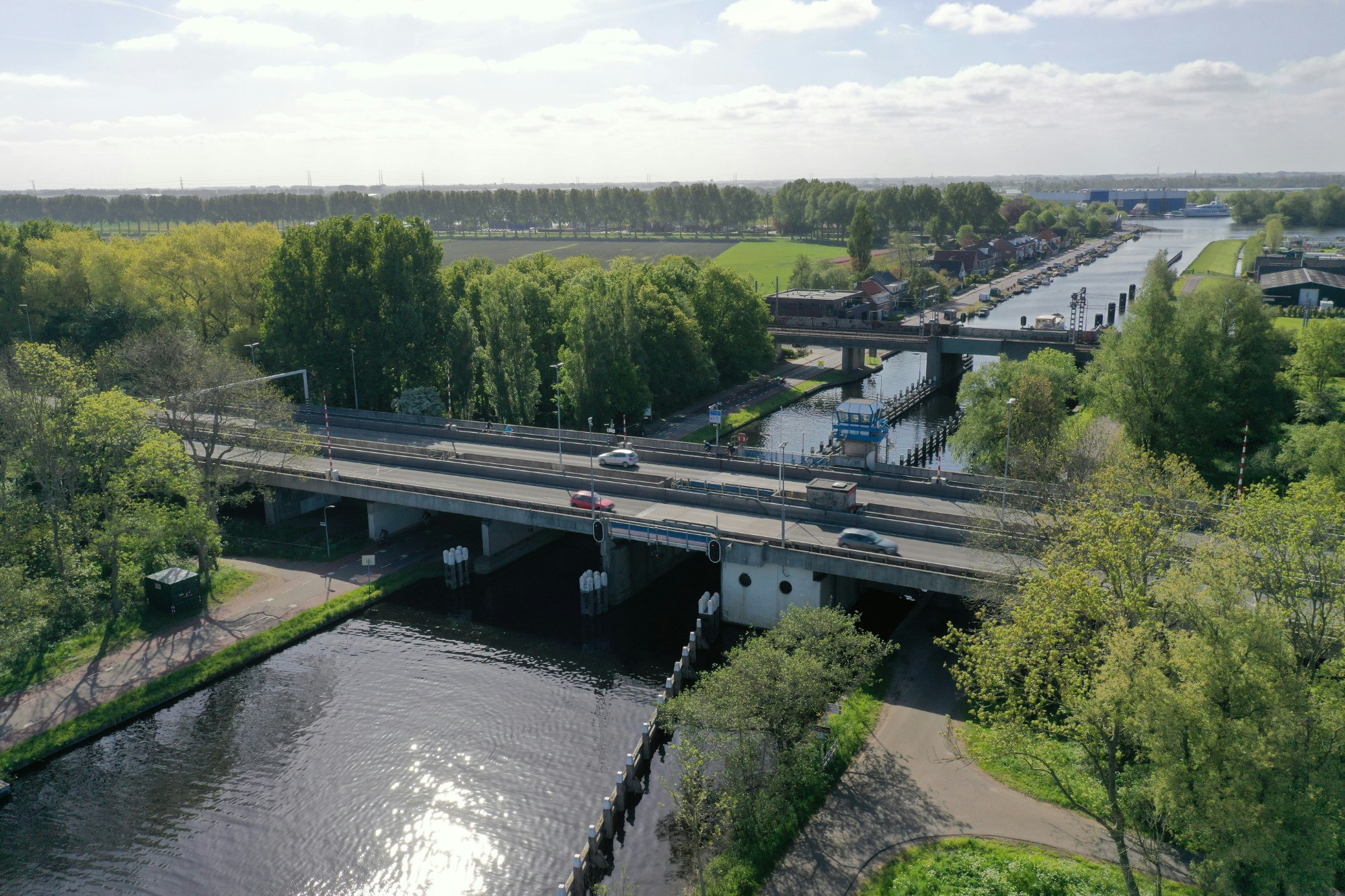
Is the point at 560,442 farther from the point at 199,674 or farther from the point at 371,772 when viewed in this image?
the point at 371,772

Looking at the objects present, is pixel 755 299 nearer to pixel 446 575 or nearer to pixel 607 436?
pixel 607 436

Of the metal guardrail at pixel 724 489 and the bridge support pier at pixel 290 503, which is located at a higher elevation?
the metal guardrail at pixel 724 489

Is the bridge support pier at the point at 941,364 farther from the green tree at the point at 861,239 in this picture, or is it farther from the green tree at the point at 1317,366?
the green tree at the point at 861,239

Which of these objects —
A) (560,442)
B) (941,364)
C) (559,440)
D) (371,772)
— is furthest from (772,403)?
(371,772)

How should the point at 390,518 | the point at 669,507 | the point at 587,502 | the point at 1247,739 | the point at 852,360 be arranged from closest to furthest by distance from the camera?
the point at 1247,739
the point at 587,502
the point at 669,507
the point at 390,518
the point at 852,360

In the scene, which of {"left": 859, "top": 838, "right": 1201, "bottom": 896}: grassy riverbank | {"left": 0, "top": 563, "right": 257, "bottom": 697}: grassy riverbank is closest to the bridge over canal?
{"left": 0, "top": 563, "right": 257, "bottom": 697}: grassy riverbank

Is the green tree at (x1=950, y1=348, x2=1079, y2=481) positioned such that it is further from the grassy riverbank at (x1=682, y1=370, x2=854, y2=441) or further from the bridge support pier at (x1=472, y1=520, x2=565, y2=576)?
the bridge support pier at (x1=472, y1=520, x2=565, y2=576)

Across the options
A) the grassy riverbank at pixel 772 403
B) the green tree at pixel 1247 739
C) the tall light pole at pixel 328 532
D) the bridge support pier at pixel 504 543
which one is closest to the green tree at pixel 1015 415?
the grassy riverbank at pixel 772 403
